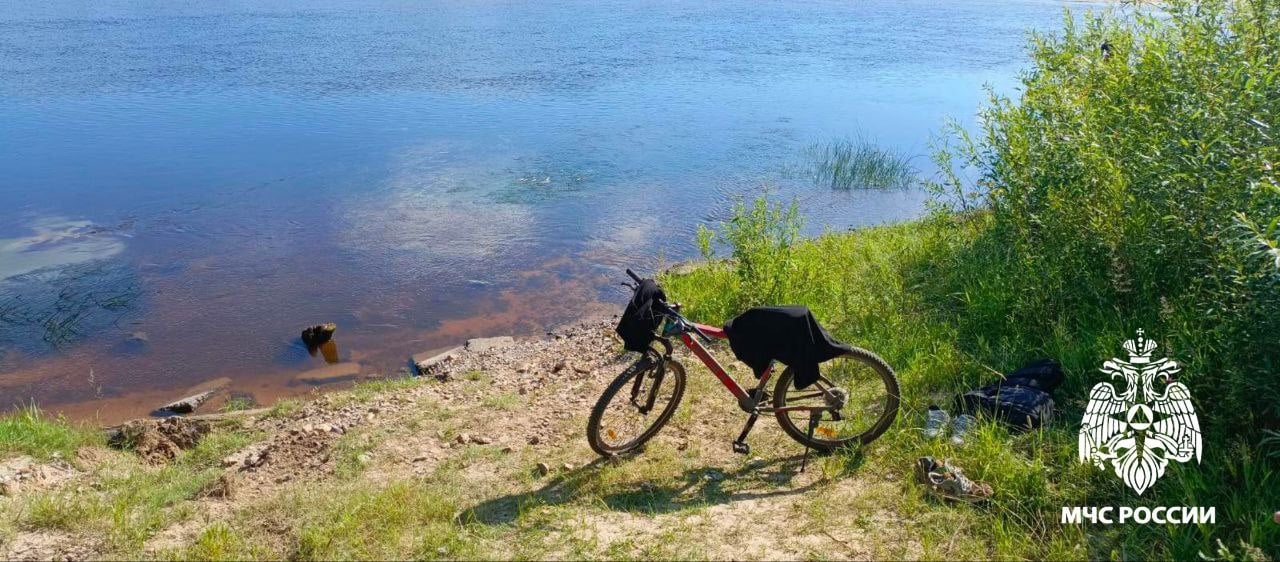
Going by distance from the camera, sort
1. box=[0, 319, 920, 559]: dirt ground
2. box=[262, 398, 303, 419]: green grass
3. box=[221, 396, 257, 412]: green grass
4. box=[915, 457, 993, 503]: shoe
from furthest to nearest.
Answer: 1. box=[221, 396, 257, 412]: green grass
2. box=[262, 398, 303, 419]: green grass
3. box=[915, 457, 993, 503]: shoe
4. box=[0, 319, 920, 559]: dirt ground

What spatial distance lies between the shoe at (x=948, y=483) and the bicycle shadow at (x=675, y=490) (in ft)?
1.62

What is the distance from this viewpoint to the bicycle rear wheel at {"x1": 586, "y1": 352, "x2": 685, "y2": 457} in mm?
6090

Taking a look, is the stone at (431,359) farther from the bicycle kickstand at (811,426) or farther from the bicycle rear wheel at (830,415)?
the bicycle kickstand at (811,426)

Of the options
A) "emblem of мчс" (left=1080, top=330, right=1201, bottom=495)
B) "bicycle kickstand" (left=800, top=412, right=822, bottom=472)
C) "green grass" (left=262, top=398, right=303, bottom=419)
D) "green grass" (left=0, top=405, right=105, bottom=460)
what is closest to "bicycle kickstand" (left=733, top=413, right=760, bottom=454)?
"bicycle kickstand" (left=800, top=412, right=822, bottom=472)

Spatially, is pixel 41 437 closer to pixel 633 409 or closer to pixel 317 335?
pixel 317 335

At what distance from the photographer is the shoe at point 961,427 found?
20.1ft

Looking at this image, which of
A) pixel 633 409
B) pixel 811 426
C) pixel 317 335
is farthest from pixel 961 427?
pixel 317 335

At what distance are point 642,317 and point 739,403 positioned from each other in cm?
103

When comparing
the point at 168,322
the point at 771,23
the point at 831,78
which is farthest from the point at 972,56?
the point at 168,322

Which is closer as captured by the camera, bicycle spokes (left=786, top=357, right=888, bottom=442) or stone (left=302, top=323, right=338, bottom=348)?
bicycle spokes (left=786, top=357, right=888, bottom=442)

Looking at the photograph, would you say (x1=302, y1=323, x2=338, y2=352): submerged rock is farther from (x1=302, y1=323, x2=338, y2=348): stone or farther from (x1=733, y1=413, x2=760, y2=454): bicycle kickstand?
(x1=733, y1=413, x2=760, y2=454): bicycle kickstand

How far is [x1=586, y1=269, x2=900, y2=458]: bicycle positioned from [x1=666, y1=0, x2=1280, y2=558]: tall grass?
0.28m

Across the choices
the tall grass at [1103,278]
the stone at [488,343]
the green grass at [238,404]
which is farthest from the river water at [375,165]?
the tall grass at [1103,278]

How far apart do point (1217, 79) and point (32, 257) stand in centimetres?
1394
